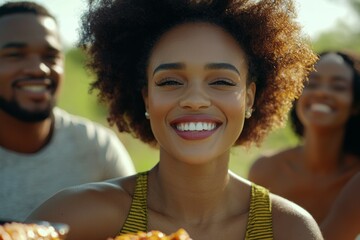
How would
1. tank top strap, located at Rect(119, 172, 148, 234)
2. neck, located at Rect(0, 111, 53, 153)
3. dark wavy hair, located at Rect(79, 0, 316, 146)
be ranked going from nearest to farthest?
tank top strap, located at Rect(119, 172, 148, 234)
dark wavy hair, located at Rect(79, 0, 316, 146)
neck, located at Rect(0, 111, 53, 153)

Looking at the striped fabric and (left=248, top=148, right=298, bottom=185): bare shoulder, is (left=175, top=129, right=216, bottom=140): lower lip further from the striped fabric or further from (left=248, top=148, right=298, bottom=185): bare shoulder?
(left=248, top=148, right=298, bottom=185): bare shoulder

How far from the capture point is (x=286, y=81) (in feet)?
10.9

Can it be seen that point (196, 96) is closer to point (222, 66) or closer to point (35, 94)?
point (222, 66)

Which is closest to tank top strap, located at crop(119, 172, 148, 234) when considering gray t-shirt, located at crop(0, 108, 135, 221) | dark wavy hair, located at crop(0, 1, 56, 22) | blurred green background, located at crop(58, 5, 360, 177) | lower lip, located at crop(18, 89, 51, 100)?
gray t-shirt, located at crop(0, 108, 135, 221)

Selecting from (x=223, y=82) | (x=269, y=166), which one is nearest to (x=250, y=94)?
(x=223, y=82)

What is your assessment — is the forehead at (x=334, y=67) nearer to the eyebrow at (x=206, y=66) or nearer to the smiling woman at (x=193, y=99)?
the smiling woman at (x=193, y=99)

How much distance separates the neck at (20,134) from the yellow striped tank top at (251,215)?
1.57 metres

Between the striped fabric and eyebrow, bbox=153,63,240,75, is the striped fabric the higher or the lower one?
the lower one

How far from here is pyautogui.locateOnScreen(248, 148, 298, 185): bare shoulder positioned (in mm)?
5602

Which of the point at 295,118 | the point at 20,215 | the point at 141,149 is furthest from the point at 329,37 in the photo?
the point at 20,215

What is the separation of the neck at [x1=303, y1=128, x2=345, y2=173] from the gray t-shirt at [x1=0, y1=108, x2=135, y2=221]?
125 centimetres

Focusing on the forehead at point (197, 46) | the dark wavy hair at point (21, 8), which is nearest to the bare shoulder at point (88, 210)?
the forehead at point (197, 46)

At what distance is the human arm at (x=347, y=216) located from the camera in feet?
12.4

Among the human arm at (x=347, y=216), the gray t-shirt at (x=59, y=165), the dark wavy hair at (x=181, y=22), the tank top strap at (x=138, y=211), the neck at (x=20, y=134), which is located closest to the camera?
the tank top strap at (x=138, y=211)
